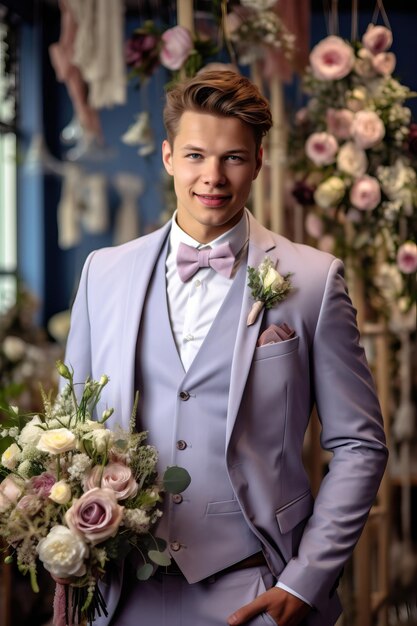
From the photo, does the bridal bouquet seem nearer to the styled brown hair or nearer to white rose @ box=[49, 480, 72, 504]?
white rose @ box=[49, 480, 72, 504]

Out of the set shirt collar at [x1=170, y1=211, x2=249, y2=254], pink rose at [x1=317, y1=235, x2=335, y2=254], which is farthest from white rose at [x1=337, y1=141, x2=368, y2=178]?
shirt collar at [x1=170, y1=211, x2=249, y2=254]

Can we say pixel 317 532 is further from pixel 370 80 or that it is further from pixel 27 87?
pixel 27 87

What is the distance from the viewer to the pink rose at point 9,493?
1735mm

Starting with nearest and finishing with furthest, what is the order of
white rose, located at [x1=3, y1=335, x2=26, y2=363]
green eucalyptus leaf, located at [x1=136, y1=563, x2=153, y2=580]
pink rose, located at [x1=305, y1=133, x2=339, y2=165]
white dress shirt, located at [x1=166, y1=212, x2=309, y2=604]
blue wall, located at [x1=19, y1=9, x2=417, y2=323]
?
1. green eucalyptus leaf, located at [x1=136, y1=563, x2=153, y2=580]
2. white dress shirt, located at [x1=166, y1=212, x2=309, y2=604]
3. pink rose, located at [x1=305, y1=133, x2=339, y2=165]
4. white rose, located at [x1=3, y1=335, x2=26, y2=363]
5. blue wall, located at [x1=19, y1=9, x2=417, y2=323]

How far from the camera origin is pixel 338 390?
1986mm

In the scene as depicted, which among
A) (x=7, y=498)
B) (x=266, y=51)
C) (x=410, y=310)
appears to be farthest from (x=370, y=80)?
(x=7, y=498)

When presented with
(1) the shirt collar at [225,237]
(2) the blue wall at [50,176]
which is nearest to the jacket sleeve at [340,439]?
(1) the shirt collar at [225,237]

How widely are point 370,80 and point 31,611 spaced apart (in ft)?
9.51

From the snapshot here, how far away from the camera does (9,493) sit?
1746mm

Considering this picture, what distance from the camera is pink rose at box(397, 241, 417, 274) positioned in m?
3.38

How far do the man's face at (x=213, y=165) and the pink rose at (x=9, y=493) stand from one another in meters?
0.69

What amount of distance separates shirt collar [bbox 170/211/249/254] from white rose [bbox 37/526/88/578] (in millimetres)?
738

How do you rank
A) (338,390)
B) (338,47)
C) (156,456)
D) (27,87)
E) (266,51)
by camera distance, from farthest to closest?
1. (27,87)
2. (266,51)
3. (338,47)
4. (338,390)
5. (156,456)

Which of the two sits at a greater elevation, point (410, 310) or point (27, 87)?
point (27, 87)
